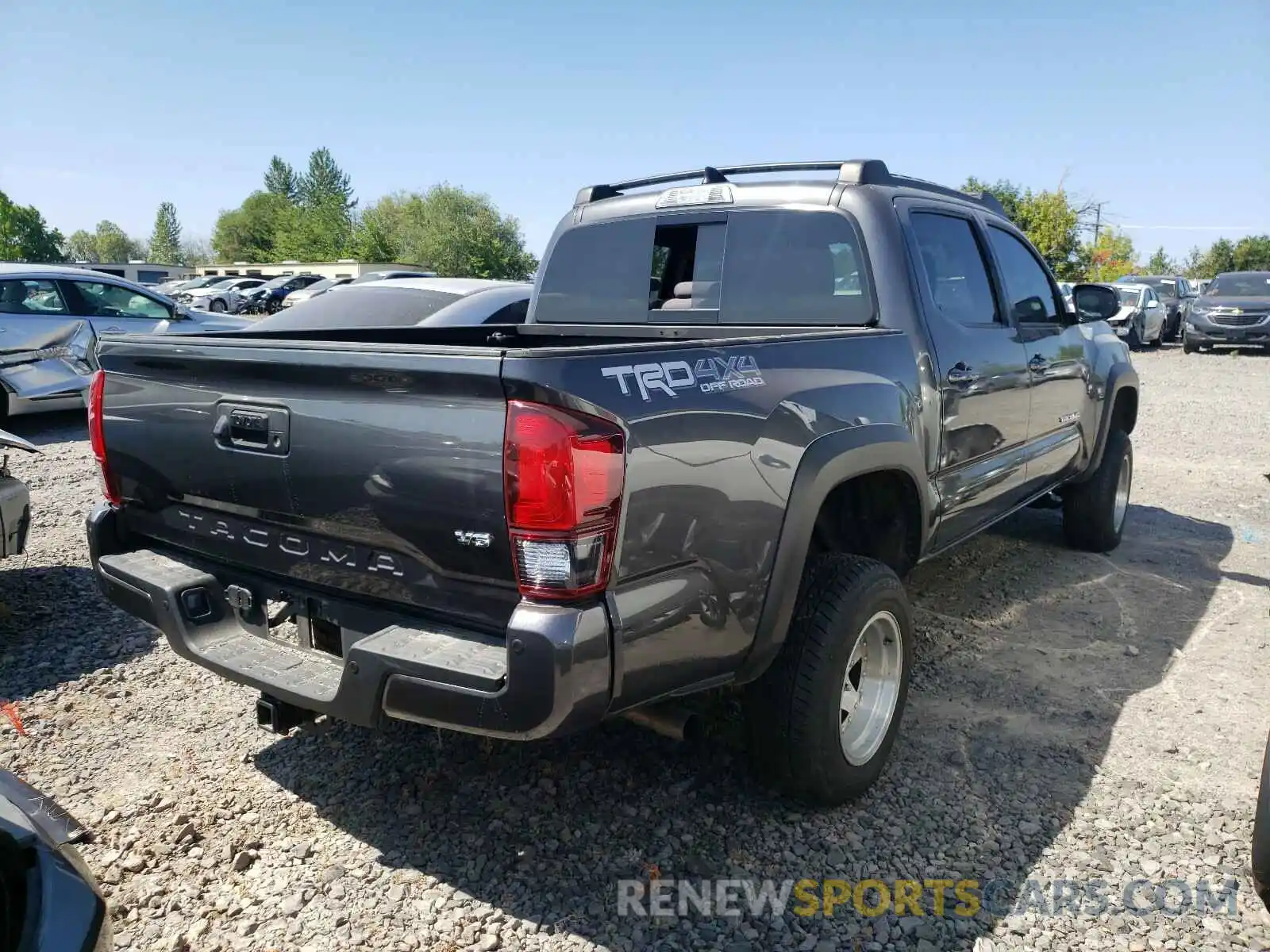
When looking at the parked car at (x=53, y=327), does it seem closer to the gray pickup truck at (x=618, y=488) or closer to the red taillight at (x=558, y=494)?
the gray pickup truck at (x=618, y=488)

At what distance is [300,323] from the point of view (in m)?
7.83

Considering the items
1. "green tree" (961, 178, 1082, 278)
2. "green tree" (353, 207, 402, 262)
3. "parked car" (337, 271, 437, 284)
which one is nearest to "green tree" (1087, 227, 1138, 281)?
"green tree" (961, 178, 1082, 278)

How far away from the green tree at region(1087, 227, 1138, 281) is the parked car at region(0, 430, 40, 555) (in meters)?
41.0

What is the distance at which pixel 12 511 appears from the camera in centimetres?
437

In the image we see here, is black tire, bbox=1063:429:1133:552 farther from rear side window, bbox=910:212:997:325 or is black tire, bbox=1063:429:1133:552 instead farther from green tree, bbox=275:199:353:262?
green tree, bbox=275:199:353:262

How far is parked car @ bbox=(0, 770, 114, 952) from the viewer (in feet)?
5.19

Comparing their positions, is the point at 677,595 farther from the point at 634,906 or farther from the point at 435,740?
the point at 435,740

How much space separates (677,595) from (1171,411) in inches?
467

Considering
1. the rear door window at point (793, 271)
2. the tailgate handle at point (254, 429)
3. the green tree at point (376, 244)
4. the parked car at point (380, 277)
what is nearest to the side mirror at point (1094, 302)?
the rear door window at point (793, 271)

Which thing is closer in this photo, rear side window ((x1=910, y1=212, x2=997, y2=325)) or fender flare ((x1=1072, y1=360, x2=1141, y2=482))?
rear side window ((x1=910, y1=212, x2=997, y2=325))

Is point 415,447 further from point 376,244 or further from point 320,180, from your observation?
point 320,180

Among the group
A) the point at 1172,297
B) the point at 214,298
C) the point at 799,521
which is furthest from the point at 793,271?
the point at 214,298

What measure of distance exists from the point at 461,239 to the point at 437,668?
239 feet

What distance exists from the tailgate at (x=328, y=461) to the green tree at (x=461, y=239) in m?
67.2
